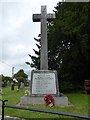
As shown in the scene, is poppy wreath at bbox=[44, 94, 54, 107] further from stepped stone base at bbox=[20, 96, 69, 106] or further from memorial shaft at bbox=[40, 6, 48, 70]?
memorial shaft at bbox=[40, 6, 48, 70]

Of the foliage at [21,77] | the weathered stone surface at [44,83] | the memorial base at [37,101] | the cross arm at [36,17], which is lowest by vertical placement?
the memorial base at [37,101]

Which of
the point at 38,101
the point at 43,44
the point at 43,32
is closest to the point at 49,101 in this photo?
the point at 38,101

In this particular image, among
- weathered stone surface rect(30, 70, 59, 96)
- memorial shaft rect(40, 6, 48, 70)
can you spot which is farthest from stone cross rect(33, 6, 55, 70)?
weathered stone surface rect(30, 70, 59, 96)

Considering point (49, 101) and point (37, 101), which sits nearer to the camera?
point (49, 101)

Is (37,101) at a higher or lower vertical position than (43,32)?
lower

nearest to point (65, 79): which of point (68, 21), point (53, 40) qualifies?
point (53, 40)

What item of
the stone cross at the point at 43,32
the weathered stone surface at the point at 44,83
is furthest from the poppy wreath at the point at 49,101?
the stone cross at the point at 43,32

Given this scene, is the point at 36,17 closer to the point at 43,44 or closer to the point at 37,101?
the point at 43,44

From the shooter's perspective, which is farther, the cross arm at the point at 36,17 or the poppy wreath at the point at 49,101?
the cross arm at the point at 36,17

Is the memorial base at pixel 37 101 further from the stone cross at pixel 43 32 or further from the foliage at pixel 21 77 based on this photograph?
the foliage at pixel 21 77

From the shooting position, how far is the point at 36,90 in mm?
13641

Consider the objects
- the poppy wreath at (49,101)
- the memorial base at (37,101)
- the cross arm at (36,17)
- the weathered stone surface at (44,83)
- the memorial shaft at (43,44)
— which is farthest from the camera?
the cross arm at (36,17)

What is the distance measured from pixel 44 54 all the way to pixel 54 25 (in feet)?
36.9

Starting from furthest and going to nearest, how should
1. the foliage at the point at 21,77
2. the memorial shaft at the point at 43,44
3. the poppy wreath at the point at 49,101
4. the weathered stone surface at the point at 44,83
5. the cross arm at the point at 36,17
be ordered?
the foliage at the point at 21,77 → the cross arm at the point at 36,17 → the memorial shaft at the point at 43,44 → the weathered stone surface at the point at 44,83 → the poppy wreath at the point at 49,101
